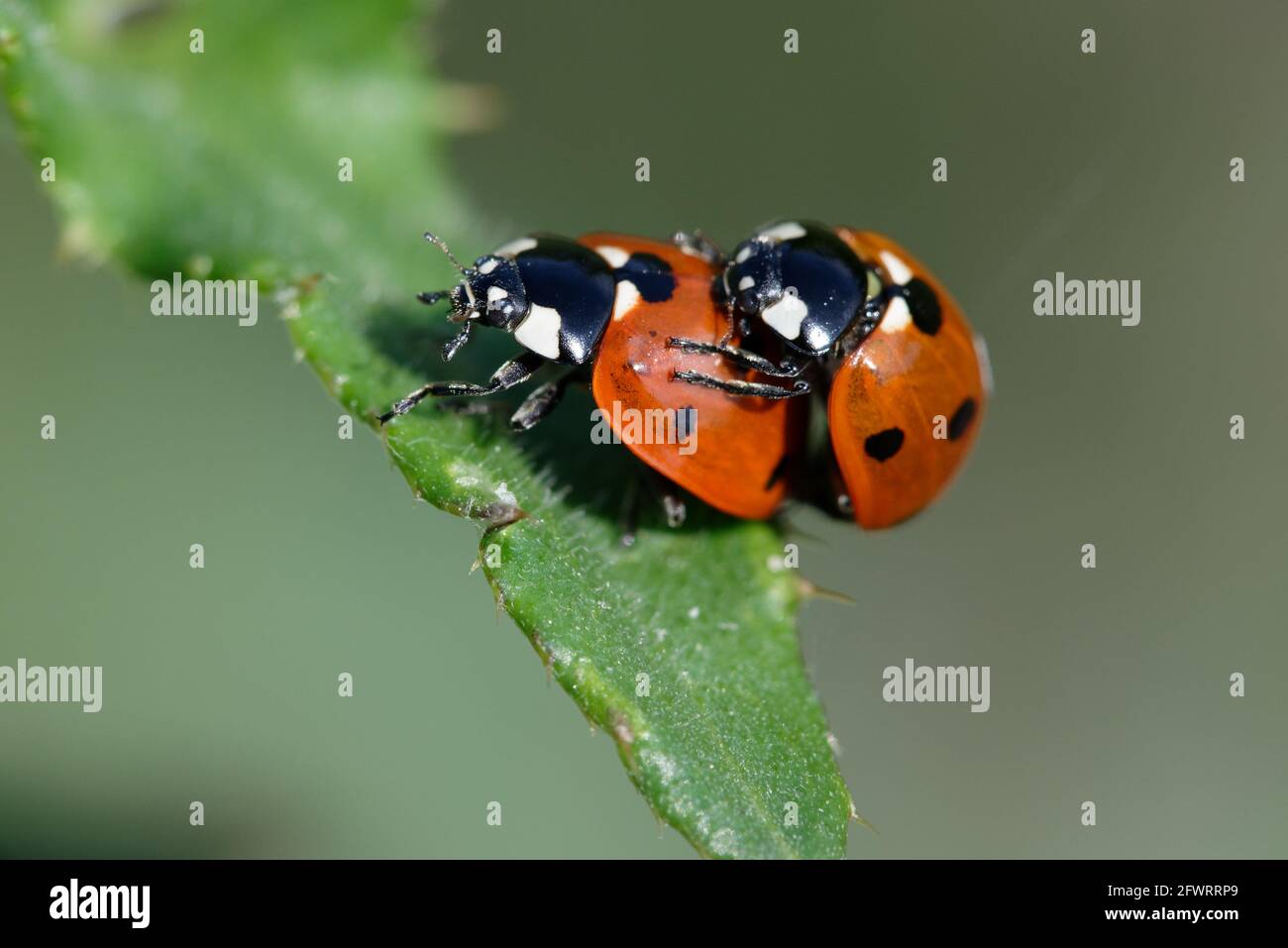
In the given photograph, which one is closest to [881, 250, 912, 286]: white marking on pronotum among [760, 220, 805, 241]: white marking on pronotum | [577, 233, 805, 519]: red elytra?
[760, 220, 805, 241]: white marking on pronotum

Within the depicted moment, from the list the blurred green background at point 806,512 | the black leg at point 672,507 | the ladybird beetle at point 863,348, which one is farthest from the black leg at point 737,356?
the blurred green background at point 806,512

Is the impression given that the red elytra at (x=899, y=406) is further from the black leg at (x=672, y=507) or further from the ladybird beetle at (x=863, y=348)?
the black leg at (x=672, y=507)

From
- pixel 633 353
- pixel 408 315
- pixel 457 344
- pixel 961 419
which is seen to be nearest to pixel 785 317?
pixel 633 353

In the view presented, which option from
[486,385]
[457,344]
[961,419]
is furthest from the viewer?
[961,419]

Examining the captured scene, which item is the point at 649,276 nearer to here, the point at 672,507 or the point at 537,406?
the point at 537,406

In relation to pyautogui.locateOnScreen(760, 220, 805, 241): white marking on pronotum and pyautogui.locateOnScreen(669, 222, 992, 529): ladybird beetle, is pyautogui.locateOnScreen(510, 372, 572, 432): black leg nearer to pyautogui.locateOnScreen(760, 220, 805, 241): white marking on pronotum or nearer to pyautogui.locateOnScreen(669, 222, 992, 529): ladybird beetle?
pyautogui.locateOnScreen(669, 222, 992, 529): ladybird beetle

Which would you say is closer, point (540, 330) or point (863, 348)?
point (540, 330)

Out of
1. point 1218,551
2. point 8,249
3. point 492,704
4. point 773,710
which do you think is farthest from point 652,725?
point 1218,551
